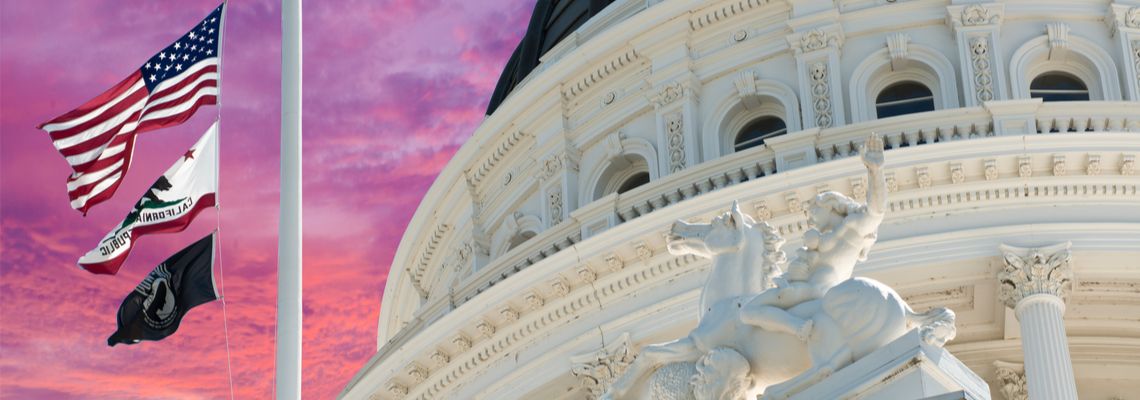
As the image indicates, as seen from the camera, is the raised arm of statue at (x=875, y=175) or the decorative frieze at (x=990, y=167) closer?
the raised arm of statue at (x=875, y=175)

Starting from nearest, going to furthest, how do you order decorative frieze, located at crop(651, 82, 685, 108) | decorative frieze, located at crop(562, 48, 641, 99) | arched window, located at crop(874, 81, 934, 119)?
arched window, located at crop(874, 81, 934, 119), decorative frieze, located at crop(651, 82, 685, 108), decorative frieze, located at crop(562, 48, 641, 99)

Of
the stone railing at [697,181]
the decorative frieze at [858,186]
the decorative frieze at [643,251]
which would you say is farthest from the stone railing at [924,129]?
the decorative frieze at [643,251]

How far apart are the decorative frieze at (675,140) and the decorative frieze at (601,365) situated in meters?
5.69

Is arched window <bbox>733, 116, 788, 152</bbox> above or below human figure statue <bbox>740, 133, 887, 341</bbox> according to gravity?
above

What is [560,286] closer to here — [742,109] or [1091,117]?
[742,109]

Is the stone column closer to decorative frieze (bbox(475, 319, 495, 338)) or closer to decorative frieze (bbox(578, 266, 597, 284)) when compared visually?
decorative frieze (bbox(578, 266, 597, 284))

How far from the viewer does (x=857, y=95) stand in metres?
40.3

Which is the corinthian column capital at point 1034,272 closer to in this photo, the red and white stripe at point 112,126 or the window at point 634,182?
the window at point 634,182

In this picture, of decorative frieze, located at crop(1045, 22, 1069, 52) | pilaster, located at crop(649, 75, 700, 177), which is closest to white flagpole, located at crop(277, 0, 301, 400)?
pilaster, located at crop(649, 75, 700, 177)

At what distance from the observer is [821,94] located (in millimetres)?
40469

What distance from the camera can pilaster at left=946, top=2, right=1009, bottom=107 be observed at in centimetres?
3925

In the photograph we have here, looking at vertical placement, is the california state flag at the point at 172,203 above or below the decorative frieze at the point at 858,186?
below

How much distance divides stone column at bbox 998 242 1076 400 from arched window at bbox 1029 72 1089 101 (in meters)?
7.39

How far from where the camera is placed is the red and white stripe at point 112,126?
805 inches
